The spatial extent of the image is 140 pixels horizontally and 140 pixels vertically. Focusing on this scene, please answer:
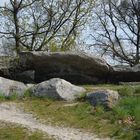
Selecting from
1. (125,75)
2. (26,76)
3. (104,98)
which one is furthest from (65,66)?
(104,98)

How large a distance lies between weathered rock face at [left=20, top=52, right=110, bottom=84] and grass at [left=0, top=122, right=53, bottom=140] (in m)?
6.59

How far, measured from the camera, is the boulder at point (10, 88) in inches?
552

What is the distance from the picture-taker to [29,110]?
12.5 metres

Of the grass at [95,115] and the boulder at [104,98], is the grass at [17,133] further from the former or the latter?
the boulder at [104,98]

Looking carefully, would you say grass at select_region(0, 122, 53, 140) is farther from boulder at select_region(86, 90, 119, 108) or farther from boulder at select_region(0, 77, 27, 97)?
boulder at select_region(0, 77, 27, 97)

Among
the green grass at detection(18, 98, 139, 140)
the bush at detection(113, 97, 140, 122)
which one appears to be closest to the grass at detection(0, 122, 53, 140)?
the green grass at detection(18, 98, 139, 140)

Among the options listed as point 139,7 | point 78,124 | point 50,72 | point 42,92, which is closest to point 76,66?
point 50,72

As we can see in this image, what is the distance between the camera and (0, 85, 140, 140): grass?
1070 cm

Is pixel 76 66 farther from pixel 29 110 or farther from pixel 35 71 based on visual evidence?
pixel 29 110

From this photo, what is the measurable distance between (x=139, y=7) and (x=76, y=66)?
22690 millimetres

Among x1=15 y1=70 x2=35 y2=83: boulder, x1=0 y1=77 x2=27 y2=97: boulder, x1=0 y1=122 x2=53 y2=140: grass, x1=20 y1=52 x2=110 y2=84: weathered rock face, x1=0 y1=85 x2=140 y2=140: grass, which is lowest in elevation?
x1=0 y1=122 x2=53 y2=140: grass

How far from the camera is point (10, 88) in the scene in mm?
14359

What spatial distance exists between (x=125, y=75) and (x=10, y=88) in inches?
214

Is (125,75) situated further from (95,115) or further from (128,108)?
(95,115)
